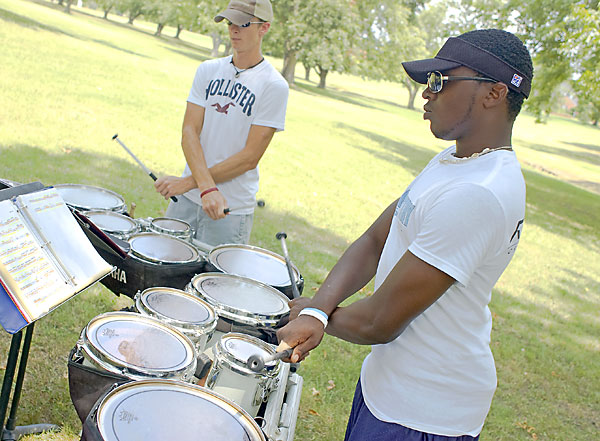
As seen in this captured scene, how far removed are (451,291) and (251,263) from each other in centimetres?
175

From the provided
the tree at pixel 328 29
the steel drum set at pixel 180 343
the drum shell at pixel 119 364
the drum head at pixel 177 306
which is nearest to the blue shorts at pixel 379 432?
the steel drum set at pixel 180 343

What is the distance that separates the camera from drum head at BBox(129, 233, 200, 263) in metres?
3.16

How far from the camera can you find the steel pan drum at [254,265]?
10.8 feet

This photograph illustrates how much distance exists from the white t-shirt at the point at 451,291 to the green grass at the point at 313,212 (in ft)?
6.91

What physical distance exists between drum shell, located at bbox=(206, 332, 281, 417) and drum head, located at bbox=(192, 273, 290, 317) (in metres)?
0.45

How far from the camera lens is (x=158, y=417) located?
1.72 metres

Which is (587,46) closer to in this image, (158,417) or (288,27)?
(158,417)

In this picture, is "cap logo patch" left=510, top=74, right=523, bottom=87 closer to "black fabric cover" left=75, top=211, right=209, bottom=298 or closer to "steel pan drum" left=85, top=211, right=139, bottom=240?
"black fabric cover" left=75, top=211, right=209, bottom=298

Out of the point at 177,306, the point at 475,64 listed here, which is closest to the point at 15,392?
the point at 177,306

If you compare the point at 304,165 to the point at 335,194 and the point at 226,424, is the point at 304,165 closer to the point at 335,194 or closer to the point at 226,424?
the point at 335,194

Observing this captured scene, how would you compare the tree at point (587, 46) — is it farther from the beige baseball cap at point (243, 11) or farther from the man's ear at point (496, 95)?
the man's ear at point (496, 95)

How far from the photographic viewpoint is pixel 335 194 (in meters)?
11.8

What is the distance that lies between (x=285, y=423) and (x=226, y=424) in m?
0.70

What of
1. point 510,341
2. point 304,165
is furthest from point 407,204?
point 304,165
